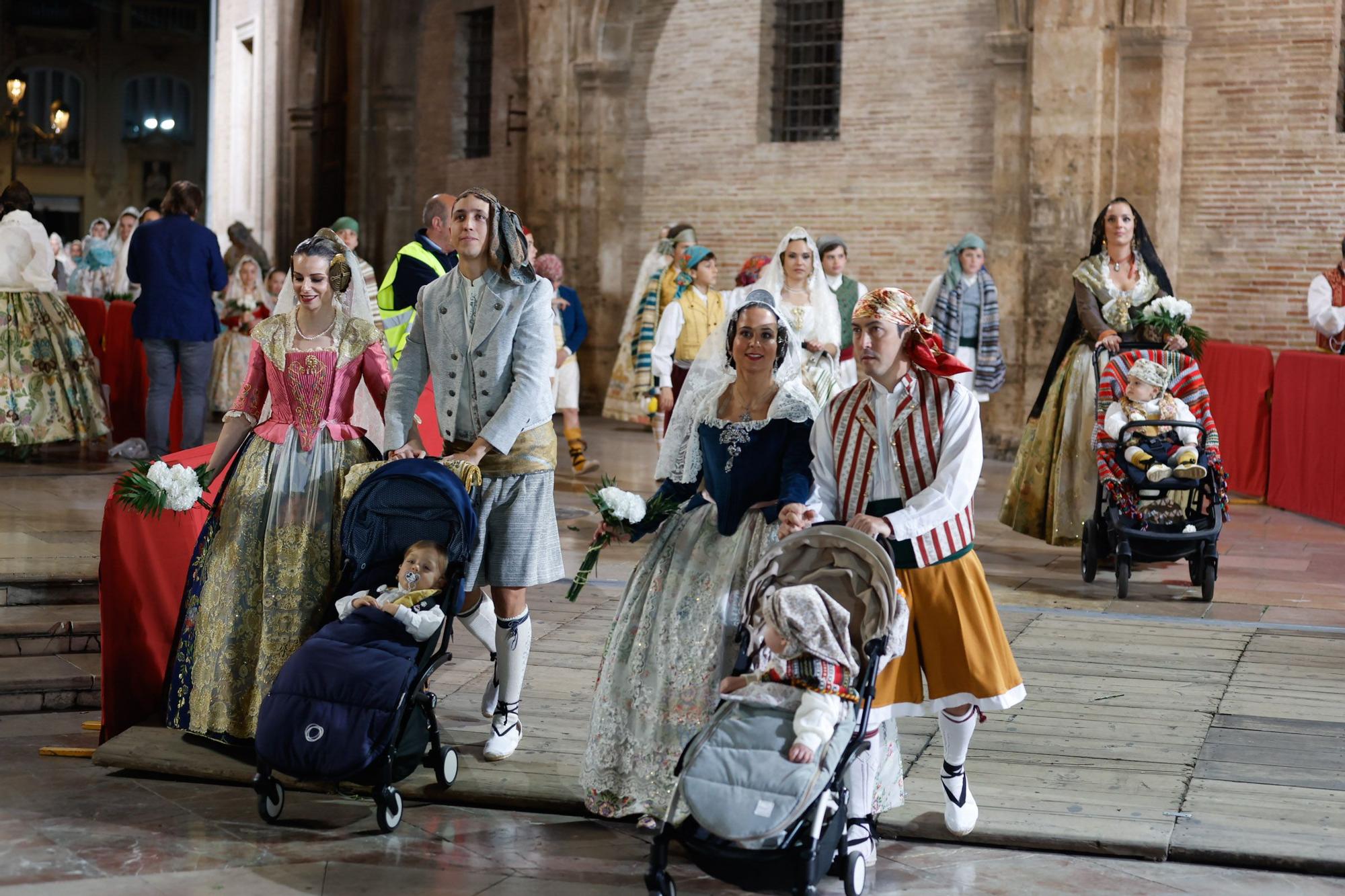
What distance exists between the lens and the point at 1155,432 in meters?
7.42


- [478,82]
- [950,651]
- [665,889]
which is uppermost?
[478,82]

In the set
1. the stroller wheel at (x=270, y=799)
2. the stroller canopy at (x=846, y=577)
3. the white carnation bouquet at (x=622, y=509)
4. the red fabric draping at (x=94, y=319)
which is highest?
the red fabric draping at (x=94, y=319)

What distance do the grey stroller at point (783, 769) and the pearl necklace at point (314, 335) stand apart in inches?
72.8

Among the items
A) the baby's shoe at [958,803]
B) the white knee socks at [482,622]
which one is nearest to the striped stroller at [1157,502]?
the white knee socks at [482,622]

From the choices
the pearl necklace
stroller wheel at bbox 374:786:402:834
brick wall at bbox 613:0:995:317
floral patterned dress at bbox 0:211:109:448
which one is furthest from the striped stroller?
floral patterned dress at bbox 0:211:109:448

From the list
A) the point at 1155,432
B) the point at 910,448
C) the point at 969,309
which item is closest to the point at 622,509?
the point at 910,448

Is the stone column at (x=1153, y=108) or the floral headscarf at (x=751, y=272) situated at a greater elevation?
the stone column at (x=1153, y=108)

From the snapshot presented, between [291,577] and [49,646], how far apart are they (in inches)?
70.7

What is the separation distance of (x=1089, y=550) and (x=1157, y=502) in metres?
0.42

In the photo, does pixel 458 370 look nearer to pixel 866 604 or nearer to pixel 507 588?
pixel 507 588

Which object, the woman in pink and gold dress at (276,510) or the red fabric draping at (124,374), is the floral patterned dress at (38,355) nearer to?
the red fabric draping at (124,374)

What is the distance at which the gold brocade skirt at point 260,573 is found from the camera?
499 cm

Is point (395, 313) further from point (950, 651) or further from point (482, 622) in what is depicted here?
point (950, 651)

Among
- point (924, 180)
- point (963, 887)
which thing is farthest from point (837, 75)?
point (963, 887)
